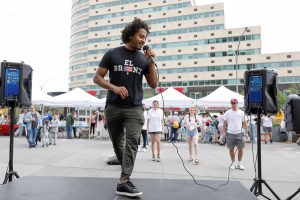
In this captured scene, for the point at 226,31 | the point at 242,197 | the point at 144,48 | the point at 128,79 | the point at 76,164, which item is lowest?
the point at 76,164

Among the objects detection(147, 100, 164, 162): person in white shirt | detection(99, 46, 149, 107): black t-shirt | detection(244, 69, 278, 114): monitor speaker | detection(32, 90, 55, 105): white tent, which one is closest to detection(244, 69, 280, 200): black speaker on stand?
detection(244, 69, 278, 114): monitor speaker

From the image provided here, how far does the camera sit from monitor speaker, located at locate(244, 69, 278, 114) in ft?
13.9

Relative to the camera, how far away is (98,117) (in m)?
17.3

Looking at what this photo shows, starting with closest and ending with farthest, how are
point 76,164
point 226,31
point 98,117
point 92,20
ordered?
point 76,164, point 98,117, point 226,31, point 92,20

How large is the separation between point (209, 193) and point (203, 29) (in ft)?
234

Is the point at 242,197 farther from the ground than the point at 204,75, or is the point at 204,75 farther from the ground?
the point at 204,75

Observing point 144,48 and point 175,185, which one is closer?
point 144,48

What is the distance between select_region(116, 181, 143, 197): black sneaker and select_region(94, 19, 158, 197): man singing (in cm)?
21

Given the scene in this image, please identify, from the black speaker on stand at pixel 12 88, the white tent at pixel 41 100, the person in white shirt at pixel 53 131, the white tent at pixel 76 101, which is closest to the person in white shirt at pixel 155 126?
the black speaker on stand at pixel 12 88

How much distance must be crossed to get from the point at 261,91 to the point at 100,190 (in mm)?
2685

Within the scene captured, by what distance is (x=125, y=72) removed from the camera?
332cm

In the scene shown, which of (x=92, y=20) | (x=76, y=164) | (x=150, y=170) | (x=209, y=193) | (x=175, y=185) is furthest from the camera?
(x=92, y=20)

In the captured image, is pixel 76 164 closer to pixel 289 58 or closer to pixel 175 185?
pixel 175 185

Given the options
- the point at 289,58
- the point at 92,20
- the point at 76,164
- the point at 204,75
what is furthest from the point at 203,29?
the point at 76,164
